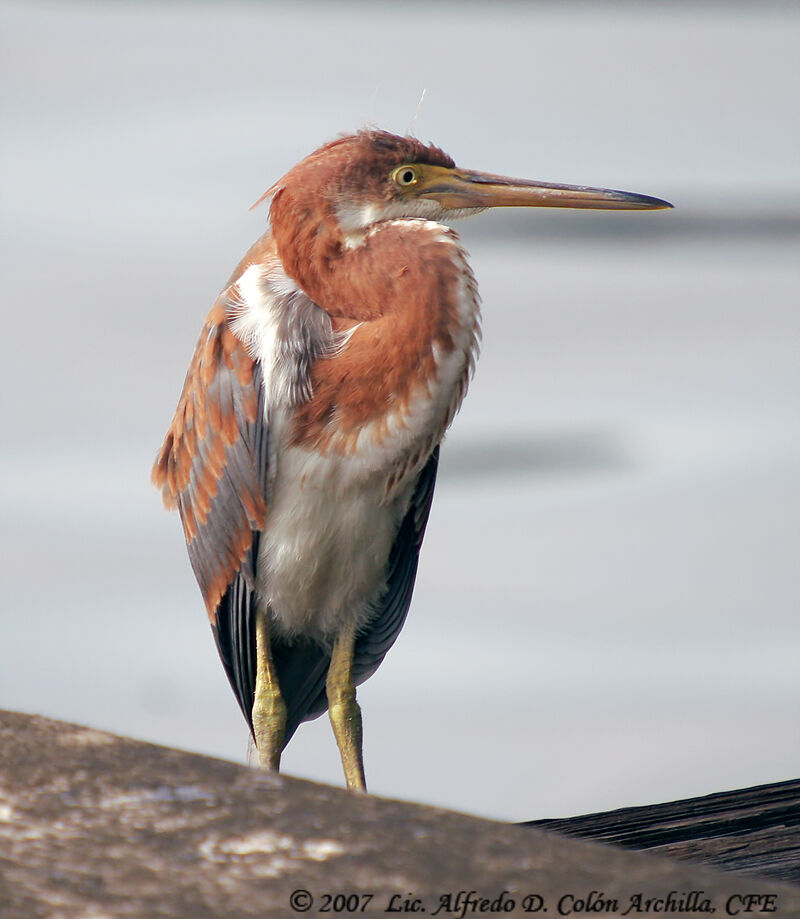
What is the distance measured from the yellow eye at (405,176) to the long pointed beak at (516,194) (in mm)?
39

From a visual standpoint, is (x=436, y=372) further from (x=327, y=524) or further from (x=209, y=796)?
(x=209, y=796)

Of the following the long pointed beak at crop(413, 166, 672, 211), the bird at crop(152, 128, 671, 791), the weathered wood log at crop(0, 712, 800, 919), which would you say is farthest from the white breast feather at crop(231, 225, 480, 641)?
the weathered wood log at crop(0, 712, 800, 919)

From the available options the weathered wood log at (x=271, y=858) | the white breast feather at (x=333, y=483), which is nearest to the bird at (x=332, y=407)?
the white breast feather at (x=333, y=483)

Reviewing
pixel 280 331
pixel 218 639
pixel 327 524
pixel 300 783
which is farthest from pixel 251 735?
pixel 300 783

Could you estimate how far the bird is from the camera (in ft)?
8.23

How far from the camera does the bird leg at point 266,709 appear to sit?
2857mm

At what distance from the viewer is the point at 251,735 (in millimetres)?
3084

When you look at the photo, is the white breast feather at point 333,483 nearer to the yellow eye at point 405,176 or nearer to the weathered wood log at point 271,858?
the yellow eye at point 405,176

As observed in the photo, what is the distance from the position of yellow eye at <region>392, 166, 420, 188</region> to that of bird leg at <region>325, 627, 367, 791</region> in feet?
3.43

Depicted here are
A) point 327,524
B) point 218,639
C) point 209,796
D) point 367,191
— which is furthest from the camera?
point 218,639

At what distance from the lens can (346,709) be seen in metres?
2.93

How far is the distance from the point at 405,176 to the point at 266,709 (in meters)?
1.24

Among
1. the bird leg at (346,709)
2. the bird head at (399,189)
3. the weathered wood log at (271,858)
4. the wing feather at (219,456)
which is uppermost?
the bird head at (399,189)

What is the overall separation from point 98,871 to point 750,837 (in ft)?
4.44
